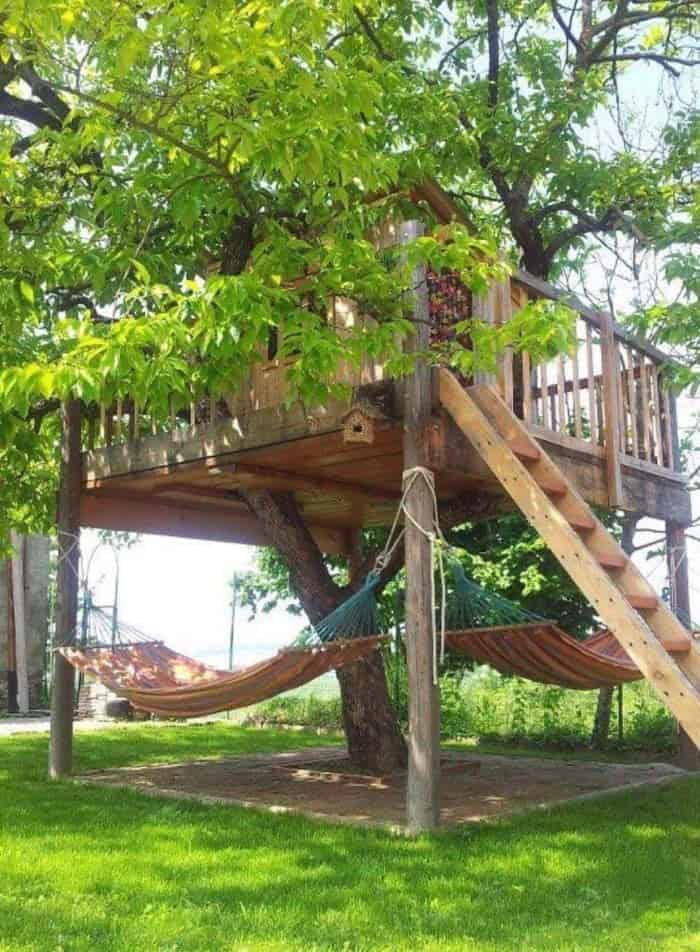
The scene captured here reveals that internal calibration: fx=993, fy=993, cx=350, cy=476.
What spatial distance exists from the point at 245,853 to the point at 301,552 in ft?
8.72

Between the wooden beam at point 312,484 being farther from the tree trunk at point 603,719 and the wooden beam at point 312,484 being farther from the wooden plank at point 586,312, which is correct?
the tree trunk at point 603,719

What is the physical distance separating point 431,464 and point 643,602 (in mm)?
1329

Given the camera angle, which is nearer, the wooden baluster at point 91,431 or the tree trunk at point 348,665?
the tree trunk at point 348,665

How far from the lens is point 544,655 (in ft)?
18.6

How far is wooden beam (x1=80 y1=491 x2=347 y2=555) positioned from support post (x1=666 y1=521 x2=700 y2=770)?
2975 millimetres

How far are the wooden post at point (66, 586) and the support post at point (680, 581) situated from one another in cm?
409

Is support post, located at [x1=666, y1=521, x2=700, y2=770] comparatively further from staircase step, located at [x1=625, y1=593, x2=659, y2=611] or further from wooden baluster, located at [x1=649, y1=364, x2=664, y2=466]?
staircase step, located at [x1=625, y1=593, x2=659, y2=611]

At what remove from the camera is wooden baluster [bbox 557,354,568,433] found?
215 inches

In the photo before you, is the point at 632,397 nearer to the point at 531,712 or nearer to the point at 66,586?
the point at 66,586

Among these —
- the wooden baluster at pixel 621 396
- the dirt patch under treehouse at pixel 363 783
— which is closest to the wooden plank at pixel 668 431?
the wooden baluster at pixel 621 396

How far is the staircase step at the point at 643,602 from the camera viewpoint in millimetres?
3998

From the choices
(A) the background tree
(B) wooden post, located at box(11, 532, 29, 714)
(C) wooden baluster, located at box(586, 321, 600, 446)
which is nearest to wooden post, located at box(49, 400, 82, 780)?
(A) the background tree

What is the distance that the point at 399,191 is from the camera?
5.67 meters

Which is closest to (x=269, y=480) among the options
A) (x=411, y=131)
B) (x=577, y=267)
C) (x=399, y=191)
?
(x=399, y=191)
